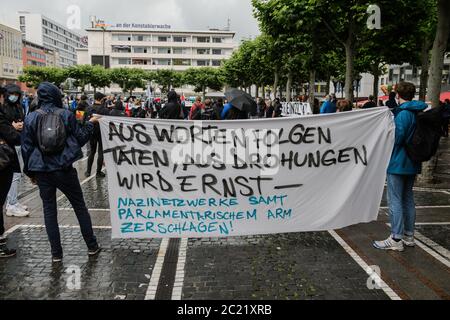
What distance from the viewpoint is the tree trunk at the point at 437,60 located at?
32.5 ft

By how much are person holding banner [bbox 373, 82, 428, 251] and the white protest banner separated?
0.67ft

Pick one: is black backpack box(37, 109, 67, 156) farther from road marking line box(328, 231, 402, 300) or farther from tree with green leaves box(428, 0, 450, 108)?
tree with green leaves box(428, 0, 450, 108)

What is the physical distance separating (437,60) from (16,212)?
8937mm

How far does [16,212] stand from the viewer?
23.7 feet

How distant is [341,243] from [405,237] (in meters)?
0.79

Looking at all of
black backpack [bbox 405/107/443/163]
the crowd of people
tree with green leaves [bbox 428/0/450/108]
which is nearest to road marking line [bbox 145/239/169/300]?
the crowd of people

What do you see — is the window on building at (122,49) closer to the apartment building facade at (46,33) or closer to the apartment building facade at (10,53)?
the apartment building facade at (10,53)

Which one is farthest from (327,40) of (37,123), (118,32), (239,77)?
(118,32)

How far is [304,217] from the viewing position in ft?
18.1

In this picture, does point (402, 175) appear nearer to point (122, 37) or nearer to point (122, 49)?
point (122, 49)

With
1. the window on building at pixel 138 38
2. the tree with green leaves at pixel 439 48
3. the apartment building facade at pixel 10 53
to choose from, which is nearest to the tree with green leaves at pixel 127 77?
the window on building at pixel 138 38

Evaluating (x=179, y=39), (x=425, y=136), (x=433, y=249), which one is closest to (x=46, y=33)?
(x=179, y=39)

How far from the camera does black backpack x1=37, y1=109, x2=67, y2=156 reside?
4.86 metres

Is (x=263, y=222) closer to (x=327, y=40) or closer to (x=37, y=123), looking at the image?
(x=37, y=123)
